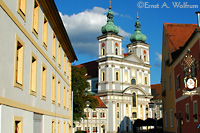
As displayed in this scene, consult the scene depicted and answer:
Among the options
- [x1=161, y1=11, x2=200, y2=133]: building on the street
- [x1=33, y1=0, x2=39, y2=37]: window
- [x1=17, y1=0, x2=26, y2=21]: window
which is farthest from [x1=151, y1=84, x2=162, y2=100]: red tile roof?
[x1=17, y1=0, x2=26, y2=21]: window

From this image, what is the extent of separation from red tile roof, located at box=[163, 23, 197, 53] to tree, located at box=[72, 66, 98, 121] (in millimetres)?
19937

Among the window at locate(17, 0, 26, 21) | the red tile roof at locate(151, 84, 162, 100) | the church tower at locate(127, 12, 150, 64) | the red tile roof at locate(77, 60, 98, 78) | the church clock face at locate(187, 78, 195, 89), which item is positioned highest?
the church tower at locate(127, 12, 150, 64)

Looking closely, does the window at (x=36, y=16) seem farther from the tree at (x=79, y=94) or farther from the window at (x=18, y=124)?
the tree at (x=79, y=94)

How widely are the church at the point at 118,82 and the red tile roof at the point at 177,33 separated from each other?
43.9m

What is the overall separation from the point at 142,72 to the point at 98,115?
61.3 feet

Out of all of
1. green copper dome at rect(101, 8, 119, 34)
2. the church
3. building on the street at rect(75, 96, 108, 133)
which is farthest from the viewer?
green copper dome at rect(101, 8, 119, 34)

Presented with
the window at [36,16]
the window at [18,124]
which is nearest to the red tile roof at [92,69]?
the window at [36,16]

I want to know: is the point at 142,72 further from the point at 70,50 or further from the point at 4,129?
the point at 4,129

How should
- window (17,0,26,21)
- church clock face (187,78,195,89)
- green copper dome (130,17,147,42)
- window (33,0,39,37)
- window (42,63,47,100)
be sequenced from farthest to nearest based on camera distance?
1. green copper dome (130,17,147,42)
2. church clock face (187,78,195,89)
3. window (42,63,47,100)
4. window (33,0,39,37)
5. window (17,0,26,21)

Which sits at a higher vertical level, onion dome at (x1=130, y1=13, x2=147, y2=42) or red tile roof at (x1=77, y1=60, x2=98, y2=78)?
onion dome at (x1=130, y1=13, x2=147, y2=42)

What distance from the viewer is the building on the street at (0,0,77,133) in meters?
8.26

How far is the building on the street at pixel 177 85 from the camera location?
67.3 ft

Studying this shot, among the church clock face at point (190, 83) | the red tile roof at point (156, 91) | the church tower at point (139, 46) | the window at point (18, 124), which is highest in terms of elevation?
the church tower at point (139, 46)

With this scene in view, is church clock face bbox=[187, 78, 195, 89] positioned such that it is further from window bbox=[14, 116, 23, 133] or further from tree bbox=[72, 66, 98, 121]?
tree bbox=[72, 66, 98, 121]
